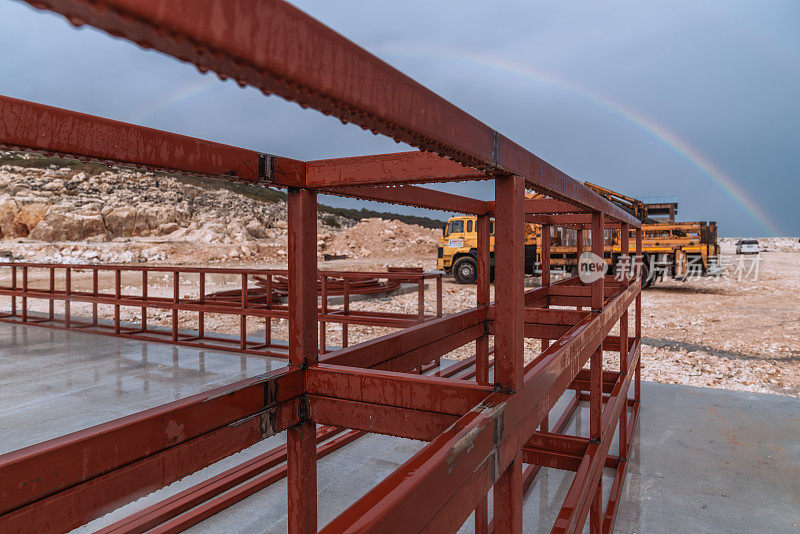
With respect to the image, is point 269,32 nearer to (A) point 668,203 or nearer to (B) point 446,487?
(B) point 446,487

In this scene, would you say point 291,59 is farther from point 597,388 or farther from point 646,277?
point 646,277

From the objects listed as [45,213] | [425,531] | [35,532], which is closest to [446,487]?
[425,531]

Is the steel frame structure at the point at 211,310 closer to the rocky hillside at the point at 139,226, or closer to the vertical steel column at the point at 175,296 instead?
the vertical steel column at the point at 175,296

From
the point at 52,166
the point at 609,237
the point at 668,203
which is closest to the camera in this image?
the point at 609,237

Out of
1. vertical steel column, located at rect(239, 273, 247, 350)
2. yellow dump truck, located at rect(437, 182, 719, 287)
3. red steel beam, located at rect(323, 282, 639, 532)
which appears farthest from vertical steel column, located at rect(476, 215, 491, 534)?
yellow dump truck, located at rect(437, 182, 719, 287)

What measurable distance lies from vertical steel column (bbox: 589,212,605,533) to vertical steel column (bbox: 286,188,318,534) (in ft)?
5.09

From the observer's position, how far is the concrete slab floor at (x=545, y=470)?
3.08 metres

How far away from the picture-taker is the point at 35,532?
1300mm

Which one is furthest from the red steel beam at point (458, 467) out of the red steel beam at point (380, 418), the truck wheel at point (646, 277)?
the truck wheel at point (646, 277)

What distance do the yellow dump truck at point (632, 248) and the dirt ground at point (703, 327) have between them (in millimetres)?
822

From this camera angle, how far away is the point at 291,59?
1.96 ft

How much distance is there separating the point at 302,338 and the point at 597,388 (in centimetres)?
175

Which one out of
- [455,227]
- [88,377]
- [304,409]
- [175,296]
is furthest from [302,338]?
[455,227]

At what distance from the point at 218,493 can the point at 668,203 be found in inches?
869
